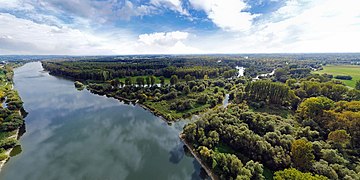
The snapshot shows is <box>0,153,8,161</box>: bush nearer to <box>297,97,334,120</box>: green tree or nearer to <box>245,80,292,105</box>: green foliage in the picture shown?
<box>297,97,334,120</box>: green tree

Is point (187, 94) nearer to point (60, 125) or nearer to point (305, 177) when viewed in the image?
point (60, 125)

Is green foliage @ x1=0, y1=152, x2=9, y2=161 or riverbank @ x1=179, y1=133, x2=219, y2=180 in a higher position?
green foliage @ x1=0, y1=152, x2=9, y2=161

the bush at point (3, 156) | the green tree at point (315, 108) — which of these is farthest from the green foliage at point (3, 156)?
the green tree at point (315, 108)

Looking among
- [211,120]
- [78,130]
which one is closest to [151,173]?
[211,120]

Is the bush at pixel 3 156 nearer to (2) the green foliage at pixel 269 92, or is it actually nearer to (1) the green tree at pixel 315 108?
(1) the green tree at pixel 315 108

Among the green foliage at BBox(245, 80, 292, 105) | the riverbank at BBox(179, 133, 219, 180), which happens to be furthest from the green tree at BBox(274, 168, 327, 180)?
the green foliage at BBox(245, 80, 292, 105)

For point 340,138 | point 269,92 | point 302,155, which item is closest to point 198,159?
point 302,155

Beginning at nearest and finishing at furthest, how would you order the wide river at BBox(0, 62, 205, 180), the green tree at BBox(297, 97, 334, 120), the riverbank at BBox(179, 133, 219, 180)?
the riverbank at BBox(179, 133, 219, 180), the wide river at BBox(0, 62, 205, 180), the green tree at BBox(297, 97, 334, 120)
